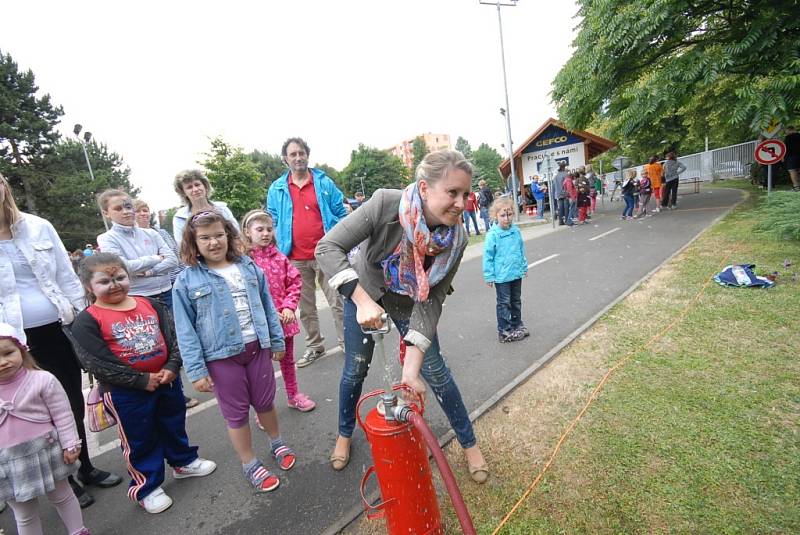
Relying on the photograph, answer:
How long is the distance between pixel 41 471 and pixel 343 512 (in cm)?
162

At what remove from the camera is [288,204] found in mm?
4023

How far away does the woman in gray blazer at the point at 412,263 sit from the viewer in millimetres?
1728

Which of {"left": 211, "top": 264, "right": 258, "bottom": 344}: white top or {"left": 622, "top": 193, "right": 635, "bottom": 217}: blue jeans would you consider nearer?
{"left": 211, "top": 264, "right": 258, "bottom": 344}: white top

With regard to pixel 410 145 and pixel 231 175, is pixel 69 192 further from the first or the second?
pixel 410 145

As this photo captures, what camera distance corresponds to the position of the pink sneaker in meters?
3.35

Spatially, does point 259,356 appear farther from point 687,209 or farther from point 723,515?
point 687,209

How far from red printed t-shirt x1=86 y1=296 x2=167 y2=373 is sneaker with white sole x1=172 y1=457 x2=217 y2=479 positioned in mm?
788

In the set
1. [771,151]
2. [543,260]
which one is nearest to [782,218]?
[771,151]

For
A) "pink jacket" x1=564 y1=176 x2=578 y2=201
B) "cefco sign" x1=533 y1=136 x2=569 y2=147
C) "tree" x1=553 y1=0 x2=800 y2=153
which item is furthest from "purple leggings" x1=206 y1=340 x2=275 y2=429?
"cefco sign" x1=533 y1=136 x2=569 y2=147

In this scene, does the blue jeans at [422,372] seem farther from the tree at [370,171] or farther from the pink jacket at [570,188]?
the tree at [370,171]

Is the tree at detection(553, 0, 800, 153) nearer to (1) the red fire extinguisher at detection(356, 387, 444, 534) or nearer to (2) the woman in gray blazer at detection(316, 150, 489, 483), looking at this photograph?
(2) the woman in gray blazer at detection(316, 150, 489, 483)

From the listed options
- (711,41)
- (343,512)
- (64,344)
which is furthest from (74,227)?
(711,41)

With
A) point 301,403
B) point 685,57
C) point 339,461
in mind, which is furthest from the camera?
point 685,57

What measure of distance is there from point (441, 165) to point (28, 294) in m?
2.81
